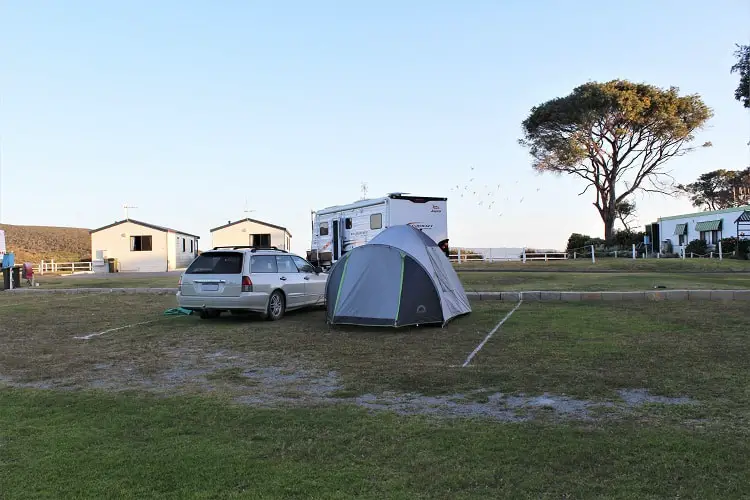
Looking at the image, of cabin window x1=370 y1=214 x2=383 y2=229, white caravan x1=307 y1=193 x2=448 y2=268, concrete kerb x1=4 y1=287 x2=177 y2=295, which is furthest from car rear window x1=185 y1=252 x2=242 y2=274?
cabin window x1=370 y1=214 x2=383 y2=229

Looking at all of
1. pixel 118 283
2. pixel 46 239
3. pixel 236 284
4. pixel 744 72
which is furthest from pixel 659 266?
pixel 46 239

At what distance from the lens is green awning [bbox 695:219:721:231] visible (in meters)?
36.1

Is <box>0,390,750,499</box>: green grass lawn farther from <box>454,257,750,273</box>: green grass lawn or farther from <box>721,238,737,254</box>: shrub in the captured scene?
<box>721,238,737,254</box>: shrub

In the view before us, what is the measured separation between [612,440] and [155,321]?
10.00 meters

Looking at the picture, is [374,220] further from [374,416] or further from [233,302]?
[374,416]

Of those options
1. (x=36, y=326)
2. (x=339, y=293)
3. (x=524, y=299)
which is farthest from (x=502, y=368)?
(x=36, y=326)

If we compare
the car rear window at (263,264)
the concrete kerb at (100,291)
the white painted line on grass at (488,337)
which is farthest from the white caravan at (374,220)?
the white painted line on grass at (488,337)

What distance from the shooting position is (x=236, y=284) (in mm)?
11273

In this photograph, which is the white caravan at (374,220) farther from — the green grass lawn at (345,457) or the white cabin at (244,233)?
the white cabin at (244,233)

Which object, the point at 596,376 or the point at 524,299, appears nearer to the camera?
the point at 596,376

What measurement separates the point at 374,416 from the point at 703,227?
38318mm

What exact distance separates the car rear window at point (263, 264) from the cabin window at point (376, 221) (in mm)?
9047

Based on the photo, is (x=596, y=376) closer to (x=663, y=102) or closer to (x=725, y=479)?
(x=725, y=479)

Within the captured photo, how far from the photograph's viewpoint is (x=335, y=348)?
8.70 metres
